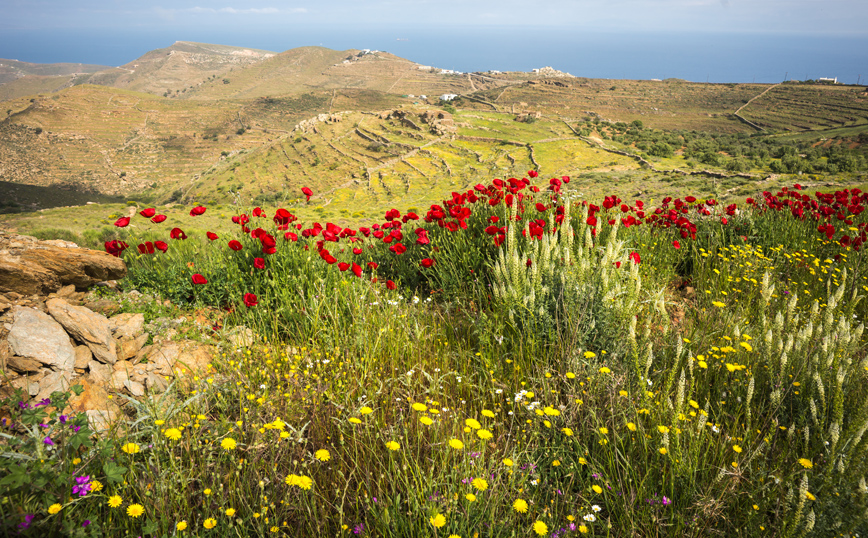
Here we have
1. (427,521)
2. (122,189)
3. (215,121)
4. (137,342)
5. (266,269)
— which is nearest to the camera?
(427,521)

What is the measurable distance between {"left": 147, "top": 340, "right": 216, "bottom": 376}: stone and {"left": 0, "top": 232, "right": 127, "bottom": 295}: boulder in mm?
1347

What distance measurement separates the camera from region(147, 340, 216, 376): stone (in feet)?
9.95

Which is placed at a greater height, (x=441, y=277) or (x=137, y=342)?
(x=441, y=277)

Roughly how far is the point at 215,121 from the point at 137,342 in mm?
198497

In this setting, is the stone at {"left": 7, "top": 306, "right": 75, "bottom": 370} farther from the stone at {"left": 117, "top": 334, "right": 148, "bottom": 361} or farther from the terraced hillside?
the terraced hillside

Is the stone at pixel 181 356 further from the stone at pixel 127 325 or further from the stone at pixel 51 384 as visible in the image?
the stone at pixel 51 384

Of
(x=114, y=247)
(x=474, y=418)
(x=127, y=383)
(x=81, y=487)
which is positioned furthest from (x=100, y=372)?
(x=474, y=418)

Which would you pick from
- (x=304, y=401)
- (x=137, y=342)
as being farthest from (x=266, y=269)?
(x=304, y=401)

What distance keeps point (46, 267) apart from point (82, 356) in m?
1.47

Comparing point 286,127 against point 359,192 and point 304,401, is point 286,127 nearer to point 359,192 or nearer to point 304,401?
point 359,192

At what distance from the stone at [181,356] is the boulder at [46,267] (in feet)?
4.42

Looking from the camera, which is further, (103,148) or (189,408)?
(103,148)

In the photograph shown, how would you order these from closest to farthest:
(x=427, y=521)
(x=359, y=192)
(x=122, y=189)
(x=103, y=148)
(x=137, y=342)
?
(x=427, y=521) < (x=137, y=342) < (x=359, y=192) < (x=122, y=189) < (x=103, y=148)

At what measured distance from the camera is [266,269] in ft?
13.9
